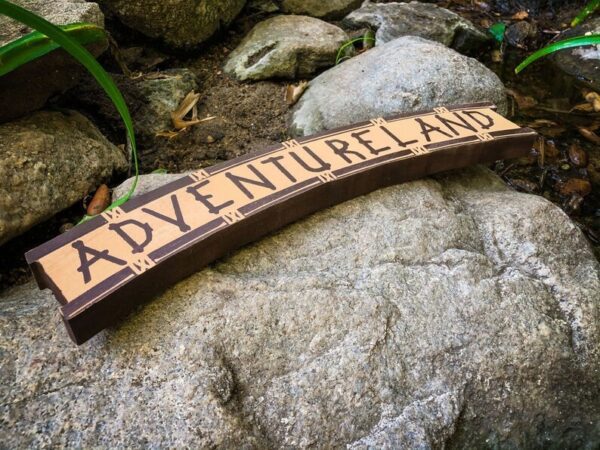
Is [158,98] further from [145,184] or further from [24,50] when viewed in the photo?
[24,50]

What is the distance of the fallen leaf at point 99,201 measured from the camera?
7.00 feet

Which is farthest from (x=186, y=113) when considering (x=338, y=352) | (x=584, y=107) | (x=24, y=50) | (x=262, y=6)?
(x=584, y=107)

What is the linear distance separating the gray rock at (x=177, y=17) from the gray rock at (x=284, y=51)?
21 cm

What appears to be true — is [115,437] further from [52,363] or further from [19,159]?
[19,159]

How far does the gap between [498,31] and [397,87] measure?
1.81 meters

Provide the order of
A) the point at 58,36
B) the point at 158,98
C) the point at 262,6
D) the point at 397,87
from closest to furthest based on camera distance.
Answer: the point at 58,36 < the point at 397,87 < the point at 158,98 < the point at 262,6

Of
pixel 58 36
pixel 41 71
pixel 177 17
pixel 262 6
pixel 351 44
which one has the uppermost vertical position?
pixel 58 36

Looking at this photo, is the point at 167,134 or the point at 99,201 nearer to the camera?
the point at 99,201

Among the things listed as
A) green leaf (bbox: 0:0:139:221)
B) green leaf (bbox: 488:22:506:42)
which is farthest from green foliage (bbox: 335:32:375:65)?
green leaf (bbox: 0:0:139:221)

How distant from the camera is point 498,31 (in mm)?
3955

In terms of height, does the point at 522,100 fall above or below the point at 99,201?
below

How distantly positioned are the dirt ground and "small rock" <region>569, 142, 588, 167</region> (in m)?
0.03

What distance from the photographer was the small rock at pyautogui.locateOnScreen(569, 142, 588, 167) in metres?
2.93

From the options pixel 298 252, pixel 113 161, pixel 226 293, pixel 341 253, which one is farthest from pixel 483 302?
pixel 113 161
